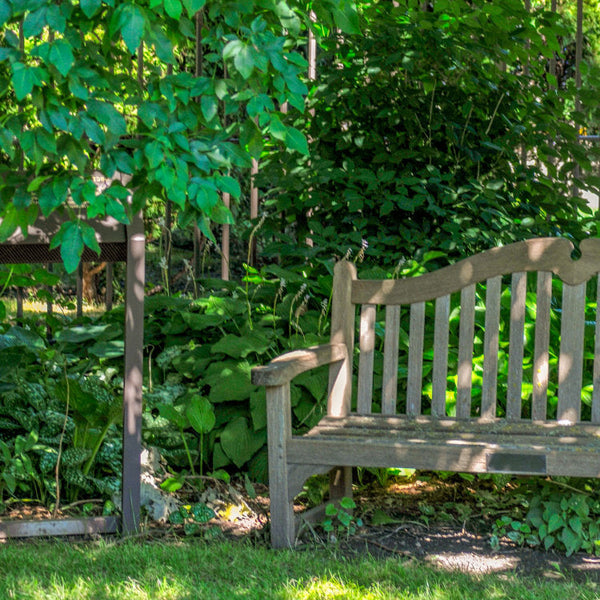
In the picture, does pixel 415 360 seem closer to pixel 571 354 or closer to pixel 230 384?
pixel 571 354

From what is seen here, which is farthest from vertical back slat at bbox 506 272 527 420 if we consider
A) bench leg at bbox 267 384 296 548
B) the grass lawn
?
bench leg at bbox 267 384 296 548

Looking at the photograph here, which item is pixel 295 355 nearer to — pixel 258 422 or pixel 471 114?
pixel 258 422

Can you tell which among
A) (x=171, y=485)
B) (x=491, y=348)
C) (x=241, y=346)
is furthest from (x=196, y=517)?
(x=491, y=348)

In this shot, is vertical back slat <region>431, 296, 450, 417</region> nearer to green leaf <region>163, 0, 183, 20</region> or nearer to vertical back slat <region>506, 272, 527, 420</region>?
vertical back slat <region>506, 272, 527, 420</region>

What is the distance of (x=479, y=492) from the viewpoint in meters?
3.65

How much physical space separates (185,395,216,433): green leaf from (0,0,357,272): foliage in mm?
1145

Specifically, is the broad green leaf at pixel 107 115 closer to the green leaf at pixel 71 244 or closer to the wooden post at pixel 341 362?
the green leaf at pixel 71 244

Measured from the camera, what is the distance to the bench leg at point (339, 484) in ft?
11.6

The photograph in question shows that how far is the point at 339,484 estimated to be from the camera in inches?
140

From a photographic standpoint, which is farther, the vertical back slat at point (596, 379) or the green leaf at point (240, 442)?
the green leaf at point (240, 442)

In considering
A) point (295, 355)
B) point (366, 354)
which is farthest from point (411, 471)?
point (295, 355)

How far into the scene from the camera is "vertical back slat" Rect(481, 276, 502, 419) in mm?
3467

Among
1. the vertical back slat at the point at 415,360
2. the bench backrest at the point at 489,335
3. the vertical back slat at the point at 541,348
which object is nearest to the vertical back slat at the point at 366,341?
the bench backrest at the point at 489,335

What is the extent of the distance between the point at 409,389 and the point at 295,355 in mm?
549
